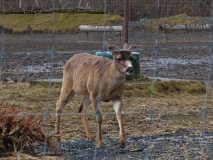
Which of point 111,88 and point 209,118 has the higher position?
point 111,88

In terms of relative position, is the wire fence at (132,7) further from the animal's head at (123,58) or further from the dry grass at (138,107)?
the animal's head at (123,58)

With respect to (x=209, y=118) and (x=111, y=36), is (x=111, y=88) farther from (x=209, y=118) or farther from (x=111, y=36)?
(x=111, y=36)

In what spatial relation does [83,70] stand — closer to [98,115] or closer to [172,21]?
[98,115]

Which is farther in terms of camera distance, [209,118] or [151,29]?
[151,29]

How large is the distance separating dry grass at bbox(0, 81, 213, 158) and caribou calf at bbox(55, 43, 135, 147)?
359 mm

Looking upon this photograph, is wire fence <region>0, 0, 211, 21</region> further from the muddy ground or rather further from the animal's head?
the animal's head

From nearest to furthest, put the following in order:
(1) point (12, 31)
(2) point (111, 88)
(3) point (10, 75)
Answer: (2) point (111, 88)
(3) point (10, 75)
(1) point (12, 31)

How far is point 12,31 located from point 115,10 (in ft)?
15.1

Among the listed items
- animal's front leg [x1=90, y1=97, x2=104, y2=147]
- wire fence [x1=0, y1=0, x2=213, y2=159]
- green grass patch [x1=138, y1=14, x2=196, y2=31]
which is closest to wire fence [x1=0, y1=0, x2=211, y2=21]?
wire fence [x1=0, y1=0, x2=213, y2=159]

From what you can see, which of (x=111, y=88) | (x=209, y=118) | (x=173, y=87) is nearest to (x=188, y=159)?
(x=111, y=88)

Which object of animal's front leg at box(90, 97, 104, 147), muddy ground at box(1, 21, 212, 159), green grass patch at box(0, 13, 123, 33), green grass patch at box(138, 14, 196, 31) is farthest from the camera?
green grass patch at box(0, 13, 123, 33)

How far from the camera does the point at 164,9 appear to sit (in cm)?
2373

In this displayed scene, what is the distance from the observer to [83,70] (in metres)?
9.18

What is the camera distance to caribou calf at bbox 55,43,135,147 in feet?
27.8
